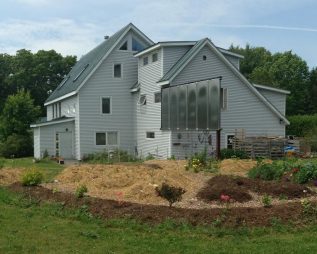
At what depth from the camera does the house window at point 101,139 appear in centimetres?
3349

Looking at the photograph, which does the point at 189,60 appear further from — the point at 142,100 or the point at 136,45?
the point at 136,45

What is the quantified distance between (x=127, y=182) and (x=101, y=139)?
68.0 ft

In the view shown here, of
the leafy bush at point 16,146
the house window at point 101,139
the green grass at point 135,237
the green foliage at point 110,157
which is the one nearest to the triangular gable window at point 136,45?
the house window at point 101,139

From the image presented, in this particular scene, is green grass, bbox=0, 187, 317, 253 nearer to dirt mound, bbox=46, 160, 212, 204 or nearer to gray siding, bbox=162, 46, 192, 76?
dirt mound, bbox=46, 160, 212, 204

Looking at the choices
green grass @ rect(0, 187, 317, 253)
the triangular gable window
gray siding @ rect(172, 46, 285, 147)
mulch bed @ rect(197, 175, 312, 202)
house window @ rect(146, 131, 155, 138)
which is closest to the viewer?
green grass @ rect(0, 187, 317, 253)

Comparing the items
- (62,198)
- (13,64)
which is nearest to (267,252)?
(62,198)

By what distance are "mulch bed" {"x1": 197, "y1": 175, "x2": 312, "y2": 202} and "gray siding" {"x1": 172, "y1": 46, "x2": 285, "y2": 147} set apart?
55.3 ft

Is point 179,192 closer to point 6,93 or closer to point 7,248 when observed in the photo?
point 7,248

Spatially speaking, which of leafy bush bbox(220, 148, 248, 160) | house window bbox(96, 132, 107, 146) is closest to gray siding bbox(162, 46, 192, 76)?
leafy bush bbox(220, 148, 248, 160)

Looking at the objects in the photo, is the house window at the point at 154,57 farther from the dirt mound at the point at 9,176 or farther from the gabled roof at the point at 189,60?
the dirt mound at the point at 9,176

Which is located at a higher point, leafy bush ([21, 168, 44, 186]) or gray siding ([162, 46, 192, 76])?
gray siding ([162, 46, 192, 76])

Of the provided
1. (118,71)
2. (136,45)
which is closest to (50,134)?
(118,71)

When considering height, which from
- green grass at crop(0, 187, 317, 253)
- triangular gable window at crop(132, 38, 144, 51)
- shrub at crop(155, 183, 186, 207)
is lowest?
green grass at crop(0, 187, 317, 253)

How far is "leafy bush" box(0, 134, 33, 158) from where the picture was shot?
38753mm
